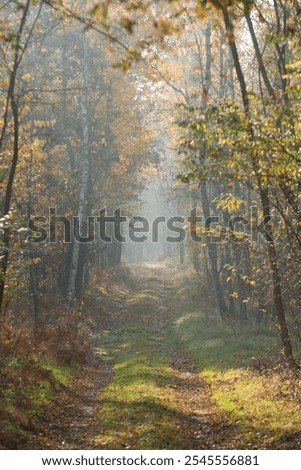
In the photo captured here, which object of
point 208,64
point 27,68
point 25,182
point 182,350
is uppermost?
point 27,68

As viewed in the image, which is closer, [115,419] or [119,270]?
[115,419]

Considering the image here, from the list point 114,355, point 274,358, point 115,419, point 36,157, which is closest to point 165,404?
point 115,419

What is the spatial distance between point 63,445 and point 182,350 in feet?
35.4

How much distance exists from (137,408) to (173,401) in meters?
1.22

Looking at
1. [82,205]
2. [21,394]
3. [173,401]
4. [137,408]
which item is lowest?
[173,401]

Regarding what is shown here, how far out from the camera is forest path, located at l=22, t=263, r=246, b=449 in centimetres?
927

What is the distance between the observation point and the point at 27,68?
99.4ft

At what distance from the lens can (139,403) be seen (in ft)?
37.9

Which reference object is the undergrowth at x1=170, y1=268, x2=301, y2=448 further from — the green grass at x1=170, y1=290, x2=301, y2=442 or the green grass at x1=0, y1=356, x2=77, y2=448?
the green grass at x1=0, y1=356, x2=77, y2=448

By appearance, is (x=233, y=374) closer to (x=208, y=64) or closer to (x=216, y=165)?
(x=216, y=165)

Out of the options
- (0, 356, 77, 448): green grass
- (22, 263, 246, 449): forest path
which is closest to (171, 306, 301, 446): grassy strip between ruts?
(22, 263, 246, 449): forest path

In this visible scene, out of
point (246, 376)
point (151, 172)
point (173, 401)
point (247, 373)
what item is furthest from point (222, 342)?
point (151, 172)

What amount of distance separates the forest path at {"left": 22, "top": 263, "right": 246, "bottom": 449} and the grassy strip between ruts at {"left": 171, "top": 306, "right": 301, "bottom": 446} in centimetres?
35

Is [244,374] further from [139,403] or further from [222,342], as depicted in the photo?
[222,342]
